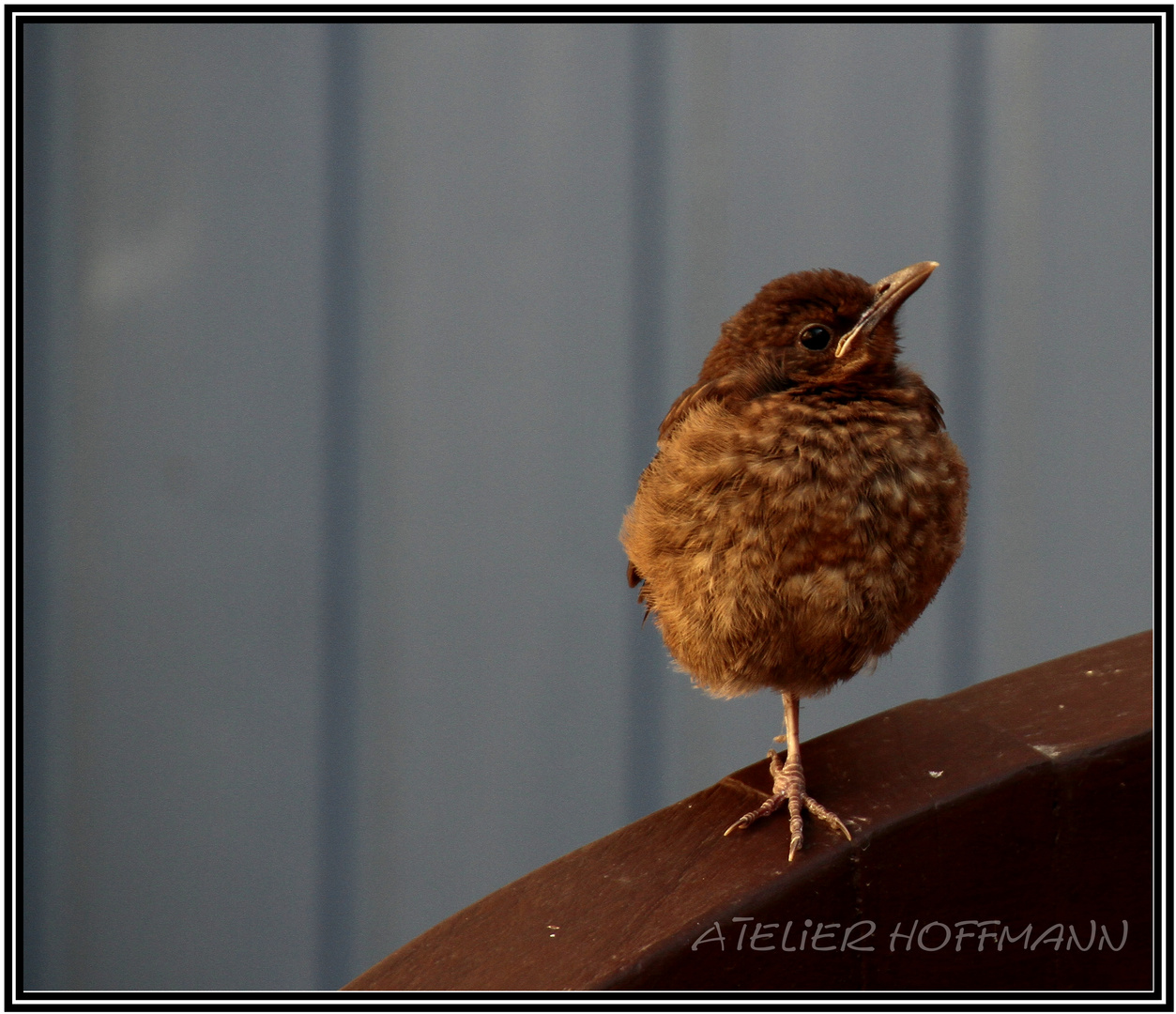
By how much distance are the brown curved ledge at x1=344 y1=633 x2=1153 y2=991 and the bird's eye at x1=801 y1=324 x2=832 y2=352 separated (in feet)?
0.97

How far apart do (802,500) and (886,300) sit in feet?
0.53

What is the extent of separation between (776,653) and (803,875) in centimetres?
19

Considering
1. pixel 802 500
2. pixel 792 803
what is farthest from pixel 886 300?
pixel 792 803

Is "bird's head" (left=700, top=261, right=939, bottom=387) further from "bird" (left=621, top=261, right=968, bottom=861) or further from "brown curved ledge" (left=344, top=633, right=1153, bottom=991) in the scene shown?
"brown curved ledge" (left=344, top=633, right=1153, bottom=991)

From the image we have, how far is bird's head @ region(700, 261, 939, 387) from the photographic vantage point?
0.80 metres

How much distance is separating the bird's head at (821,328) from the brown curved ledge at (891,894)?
0.28 metres

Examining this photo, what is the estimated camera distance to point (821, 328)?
0.81m

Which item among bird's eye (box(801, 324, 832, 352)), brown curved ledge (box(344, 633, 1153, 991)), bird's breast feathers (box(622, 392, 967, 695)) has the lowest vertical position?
brown curved ledge (box(344, 633, 1153, 991))

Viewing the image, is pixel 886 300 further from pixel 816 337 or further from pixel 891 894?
pixel 891 894

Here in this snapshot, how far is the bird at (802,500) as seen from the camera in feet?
2.49

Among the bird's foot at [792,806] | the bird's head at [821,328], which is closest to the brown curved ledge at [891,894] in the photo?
the bird's foot at [792,806]

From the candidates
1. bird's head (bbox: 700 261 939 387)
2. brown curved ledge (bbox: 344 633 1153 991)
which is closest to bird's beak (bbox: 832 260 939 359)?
bird's head (bbox: 700 261 939 387)

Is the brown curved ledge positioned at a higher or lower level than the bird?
lower

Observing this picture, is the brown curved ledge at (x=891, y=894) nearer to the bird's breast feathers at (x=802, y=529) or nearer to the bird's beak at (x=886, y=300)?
the bird's breast feathers at (x=802, y=529)
